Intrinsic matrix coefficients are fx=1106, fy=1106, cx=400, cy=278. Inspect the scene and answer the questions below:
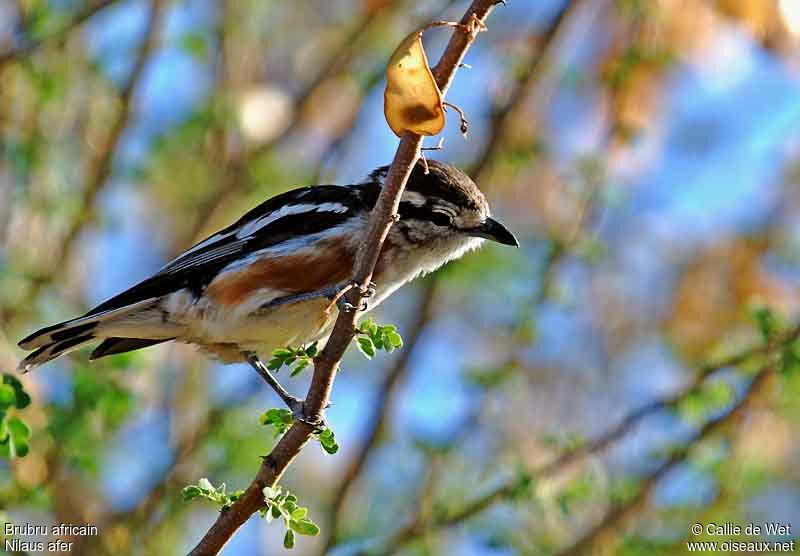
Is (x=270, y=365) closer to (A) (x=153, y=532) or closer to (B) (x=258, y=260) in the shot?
(B) (x=258, y=260)

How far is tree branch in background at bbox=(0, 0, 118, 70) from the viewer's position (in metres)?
5.61

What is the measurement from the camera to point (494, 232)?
16.1 feet

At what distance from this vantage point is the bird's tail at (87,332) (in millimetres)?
4605

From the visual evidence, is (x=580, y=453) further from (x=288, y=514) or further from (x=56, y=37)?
(x=56, y=37)

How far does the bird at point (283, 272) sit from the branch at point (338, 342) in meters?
1.05

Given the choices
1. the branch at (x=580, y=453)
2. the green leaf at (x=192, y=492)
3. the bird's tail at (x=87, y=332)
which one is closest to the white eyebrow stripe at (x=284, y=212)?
the bird's tail at (x=87, y=332)

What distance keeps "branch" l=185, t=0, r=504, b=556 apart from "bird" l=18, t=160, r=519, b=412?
3.45ft

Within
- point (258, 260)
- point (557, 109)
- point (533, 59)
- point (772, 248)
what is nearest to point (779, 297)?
point (772, 248)

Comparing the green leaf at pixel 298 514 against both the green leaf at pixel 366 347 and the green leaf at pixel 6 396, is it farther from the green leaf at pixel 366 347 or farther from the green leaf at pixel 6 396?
the green leaf at pixel 6 396

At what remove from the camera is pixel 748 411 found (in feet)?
17.2

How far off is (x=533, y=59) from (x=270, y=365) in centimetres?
289

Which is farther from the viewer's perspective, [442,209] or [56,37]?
[56,37]

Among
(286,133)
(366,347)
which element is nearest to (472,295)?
(286,133)

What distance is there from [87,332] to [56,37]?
1809 millimetres
